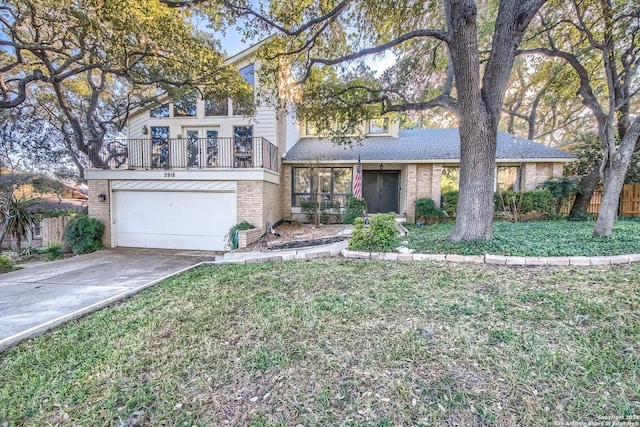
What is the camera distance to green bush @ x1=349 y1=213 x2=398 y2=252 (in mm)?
6262

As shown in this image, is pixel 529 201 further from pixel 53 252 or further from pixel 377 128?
pixel 53 252

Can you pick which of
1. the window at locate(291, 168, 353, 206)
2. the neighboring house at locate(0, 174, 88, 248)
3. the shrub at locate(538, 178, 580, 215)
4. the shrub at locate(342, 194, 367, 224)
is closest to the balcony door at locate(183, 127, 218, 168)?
the window at locate(291, 168, 353, 206)

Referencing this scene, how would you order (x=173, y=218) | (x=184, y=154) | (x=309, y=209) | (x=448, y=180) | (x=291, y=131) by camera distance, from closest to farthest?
(x=173, y=218), (x=184, y=154), (x=309, y=209), (x=291, y=131), (x=448, y=180)

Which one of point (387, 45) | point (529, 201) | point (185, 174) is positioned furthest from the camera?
point (529, 201)

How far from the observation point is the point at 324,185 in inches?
501

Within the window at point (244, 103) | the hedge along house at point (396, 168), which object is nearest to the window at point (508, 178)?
the hedge along house at point (396, 168)

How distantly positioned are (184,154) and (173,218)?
8.23 feet

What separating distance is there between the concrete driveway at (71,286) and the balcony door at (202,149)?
153 inches

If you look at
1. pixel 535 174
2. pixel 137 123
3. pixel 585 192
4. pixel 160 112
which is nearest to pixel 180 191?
pixel 160 112

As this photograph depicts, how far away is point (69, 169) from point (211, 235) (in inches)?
607

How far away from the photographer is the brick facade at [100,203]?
9492 mm

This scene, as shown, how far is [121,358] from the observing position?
2.66 meters

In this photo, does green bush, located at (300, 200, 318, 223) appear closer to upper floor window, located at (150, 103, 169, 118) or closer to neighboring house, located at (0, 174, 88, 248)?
upper floor window, located at (150, 103, 169, 118)

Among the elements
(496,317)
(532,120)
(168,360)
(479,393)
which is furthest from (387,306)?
(532,120)
